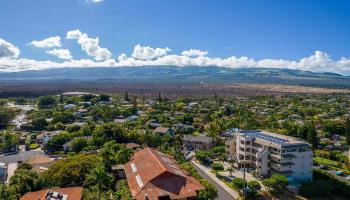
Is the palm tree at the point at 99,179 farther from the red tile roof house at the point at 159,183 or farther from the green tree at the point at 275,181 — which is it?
the green tree at the point at 275,181

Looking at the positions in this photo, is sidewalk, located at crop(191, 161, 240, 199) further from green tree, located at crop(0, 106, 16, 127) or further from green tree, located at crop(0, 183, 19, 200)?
green tree, located at crop(0, 106, 16, 127)

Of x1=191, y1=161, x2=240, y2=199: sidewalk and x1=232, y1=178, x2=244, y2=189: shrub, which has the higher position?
x1=232, y1=178, x2=244, y2=189: shrub

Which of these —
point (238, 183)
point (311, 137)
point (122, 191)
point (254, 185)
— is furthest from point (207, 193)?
point (311, 137)

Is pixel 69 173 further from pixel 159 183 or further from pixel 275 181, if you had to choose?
pixel 275 181

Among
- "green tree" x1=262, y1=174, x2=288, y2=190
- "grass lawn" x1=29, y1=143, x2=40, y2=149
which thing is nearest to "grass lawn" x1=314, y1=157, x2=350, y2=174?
"green tree" x1=262, y1=174, x2=288, y2=190

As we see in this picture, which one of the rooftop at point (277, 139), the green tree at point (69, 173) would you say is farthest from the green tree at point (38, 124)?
the rooftop at point (277, 139)

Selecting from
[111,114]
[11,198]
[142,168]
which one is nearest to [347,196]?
[142,168]
